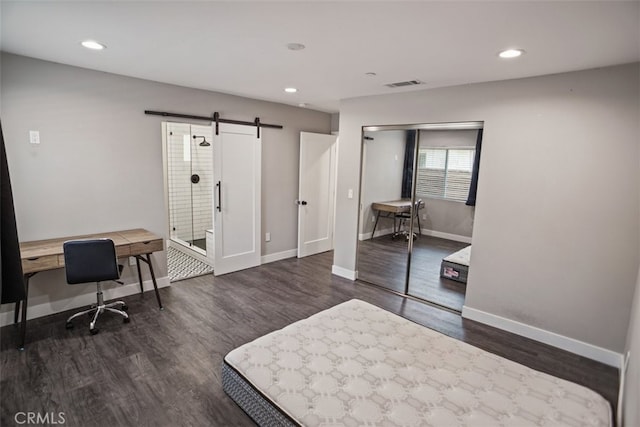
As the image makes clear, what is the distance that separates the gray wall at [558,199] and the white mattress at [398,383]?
3.95ft

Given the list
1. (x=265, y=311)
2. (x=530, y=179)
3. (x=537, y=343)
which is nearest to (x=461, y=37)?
(x=530, y=179)

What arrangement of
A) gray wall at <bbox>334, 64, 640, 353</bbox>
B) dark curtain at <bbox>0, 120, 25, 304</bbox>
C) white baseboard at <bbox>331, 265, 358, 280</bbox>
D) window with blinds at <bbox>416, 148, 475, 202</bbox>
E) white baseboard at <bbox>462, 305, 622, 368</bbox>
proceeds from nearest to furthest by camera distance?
dark curtain at <bbox>0, 120, 25, 304</bbox> → gray wall at <bbox>334, 64, 640, 353</bbox> → white baseboard at <bbox>462, 305, 622, 368</bbox> → window with blinds at <bbox>416, 148, 475, 202</bbox> → white baseboard at <bbox>331, 265, 358, 280</bbox>

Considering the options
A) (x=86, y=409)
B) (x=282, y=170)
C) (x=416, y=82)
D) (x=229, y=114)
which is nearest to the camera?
(x=86, y=409)

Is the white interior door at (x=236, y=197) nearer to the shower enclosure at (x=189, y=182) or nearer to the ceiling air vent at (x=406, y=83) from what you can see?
the shower enclosure at (x=189, y=182)

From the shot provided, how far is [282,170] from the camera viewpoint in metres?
5.46

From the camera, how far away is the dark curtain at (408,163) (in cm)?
406

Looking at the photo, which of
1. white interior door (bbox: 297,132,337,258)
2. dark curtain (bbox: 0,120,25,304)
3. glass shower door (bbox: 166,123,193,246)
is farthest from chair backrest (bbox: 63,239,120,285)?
white interior door (bbox: 297,132,337,258)

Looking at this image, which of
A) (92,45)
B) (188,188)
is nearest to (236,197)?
(188,188)

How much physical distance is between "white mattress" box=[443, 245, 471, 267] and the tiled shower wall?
4016mm

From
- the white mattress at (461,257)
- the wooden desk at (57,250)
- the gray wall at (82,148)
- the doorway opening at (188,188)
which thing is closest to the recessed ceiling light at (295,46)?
the gray wall at (82,148)

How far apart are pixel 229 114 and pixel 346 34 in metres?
2.81

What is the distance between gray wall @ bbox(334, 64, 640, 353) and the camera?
276cm

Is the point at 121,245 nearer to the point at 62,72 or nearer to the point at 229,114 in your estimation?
the point at 62,72

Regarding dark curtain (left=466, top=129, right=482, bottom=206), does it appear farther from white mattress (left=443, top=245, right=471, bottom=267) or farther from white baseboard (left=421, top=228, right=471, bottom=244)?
white mattress (left=443, top=245, right=471, bottom=267)
